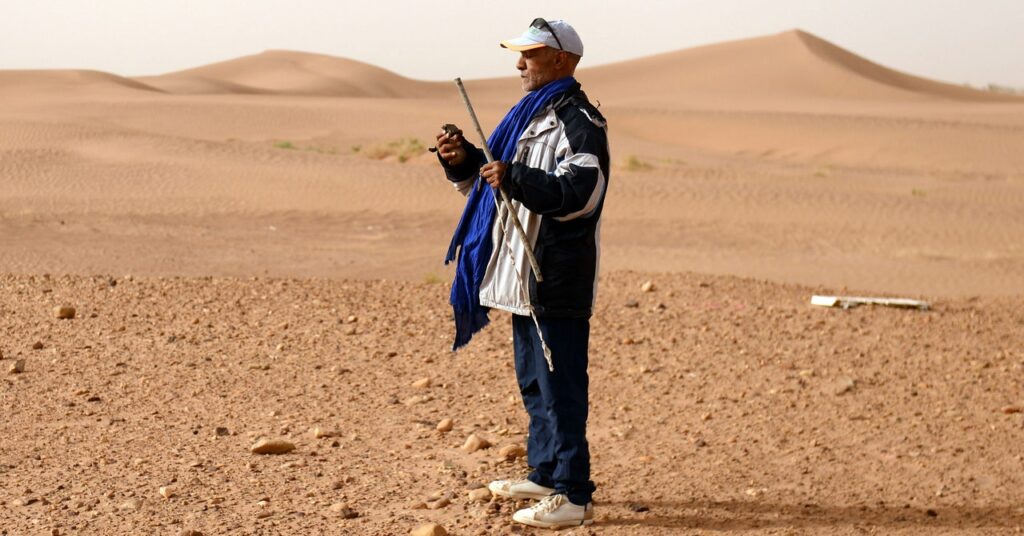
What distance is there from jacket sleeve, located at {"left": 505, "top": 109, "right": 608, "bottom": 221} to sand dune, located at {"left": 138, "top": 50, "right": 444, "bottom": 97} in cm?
8153

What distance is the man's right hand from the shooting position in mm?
4711

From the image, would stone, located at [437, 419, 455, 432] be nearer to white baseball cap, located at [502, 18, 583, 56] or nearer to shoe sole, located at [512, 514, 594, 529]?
shoe sole, located at [512, 514, 594, 529]

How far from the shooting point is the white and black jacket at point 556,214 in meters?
4.50

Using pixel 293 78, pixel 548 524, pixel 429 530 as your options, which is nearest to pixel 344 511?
pixel 429 530

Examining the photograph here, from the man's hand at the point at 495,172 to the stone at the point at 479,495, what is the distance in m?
1.60

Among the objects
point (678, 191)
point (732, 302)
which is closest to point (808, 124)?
point (678, 191)

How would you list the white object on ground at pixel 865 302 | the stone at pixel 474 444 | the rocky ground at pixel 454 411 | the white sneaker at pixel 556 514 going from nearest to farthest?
the white sneaker at pixel 556 514 < the rocky ground at pixel 454 411 < the stone at pixel 474 444 < the white object on ground at pixel 865 302

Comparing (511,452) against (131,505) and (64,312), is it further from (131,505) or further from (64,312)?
(64,312)

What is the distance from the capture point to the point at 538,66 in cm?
478

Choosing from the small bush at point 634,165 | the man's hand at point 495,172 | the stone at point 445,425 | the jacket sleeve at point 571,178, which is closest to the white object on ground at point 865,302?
the stone at point 445,425

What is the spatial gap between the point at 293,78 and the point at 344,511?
328 feet

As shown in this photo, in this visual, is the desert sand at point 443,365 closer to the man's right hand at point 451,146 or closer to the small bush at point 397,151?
the man's right hand at point 451,146

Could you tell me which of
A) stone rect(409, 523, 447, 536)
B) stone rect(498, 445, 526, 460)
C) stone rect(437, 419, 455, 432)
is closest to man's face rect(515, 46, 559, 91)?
stone rect(409, 523, 447, 536)

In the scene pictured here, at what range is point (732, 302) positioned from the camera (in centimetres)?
1041
